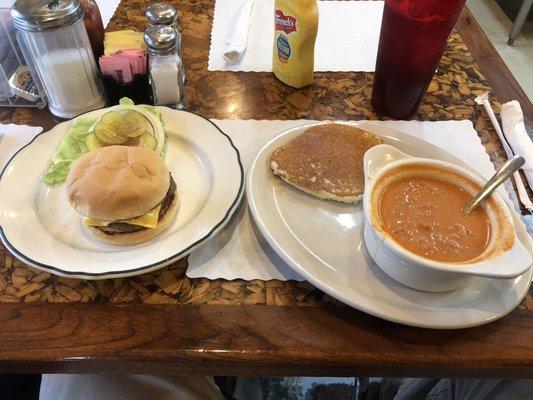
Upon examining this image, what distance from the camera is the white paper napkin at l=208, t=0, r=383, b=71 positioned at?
148cm

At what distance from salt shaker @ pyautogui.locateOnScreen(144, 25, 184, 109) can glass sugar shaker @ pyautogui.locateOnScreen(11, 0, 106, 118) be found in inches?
7.1

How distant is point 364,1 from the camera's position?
1757 mm

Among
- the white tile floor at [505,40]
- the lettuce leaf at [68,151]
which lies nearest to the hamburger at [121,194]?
the lettuce leaf at [68,151]

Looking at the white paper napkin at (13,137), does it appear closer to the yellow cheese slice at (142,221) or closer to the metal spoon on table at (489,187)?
the yellow cheese slice at (142,221)

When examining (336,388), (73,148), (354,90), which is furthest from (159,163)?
(336,388)

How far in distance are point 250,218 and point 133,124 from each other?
1.35 ft

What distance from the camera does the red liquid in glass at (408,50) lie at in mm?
1094

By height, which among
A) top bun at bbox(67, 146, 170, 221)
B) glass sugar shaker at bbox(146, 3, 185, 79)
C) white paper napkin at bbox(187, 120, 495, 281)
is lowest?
white paper napkin at bbox(187, 120, 495, 281)

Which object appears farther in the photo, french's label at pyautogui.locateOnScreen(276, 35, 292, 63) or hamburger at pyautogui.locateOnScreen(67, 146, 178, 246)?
french's label at pyautogui.locateOnScreen(276, 35, 292, 63)

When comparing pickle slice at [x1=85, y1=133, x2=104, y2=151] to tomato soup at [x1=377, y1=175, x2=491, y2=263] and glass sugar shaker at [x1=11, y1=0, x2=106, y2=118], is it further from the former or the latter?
tomato soup at [x1=377, y1=175, x2=491, y2=263]

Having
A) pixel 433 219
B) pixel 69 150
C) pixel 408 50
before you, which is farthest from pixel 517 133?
pixel 69 150

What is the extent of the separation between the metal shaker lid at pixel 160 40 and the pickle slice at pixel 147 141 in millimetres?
250

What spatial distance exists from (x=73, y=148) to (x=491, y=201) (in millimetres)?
975

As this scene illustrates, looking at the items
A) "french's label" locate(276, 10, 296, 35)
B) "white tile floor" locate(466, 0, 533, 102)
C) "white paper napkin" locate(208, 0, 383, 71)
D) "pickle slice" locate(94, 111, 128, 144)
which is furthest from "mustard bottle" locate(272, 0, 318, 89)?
"white tile floor" locate(466, 0, 533, 102)
